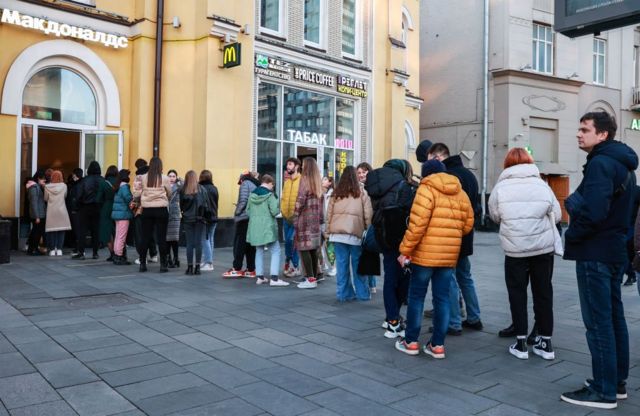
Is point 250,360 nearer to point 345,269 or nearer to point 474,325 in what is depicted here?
point 474,325

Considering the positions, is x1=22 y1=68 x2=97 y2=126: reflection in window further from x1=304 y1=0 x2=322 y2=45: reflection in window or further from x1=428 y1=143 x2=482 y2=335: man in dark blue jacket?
x1=428 y1=143 x2=482 y2=335: man in dark blue jacket

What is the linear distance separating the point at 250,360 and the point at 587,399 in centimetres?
265

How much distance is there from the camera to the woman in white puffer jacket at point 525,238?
5121 millimetres

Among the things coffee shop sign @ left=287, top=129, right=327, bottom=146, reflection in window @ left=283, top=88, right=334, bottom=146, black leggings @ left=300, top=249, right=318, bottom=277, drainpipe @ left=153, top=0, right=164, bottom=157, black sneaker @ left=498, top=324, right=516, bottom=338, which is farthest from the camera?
coffee shop sign @ left=287, top=129, right=327, bottom=146

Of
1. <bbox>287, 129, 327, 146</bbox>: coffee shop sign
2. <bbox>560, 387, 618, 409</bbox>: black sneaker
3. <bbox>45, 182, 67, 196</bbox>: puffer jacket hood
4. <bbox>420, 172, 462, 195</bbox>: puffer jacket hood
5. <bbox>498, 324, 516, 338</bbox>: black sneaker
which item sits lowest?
<bbox>560, 387, 618, 409</bbox>: black sneaker

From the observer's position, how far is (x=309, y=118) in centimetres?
1705

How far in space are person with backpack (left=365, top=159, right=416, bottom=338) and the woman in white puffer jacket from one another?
881 millimetres

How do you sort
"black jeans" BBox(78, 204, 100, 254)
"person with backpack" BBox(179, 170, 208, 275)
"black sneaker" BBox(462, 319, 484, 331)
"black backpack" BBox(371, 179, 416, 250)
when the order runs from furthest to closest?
1. "black jeans" BBox(78, 204, 100, 254)
2. "person with backpack" BBox(179, 170, 208, 275)
3. "black sneaker" BBox(462, 319, 484, 331)
4. "black backpack" BBox(371, 179, 416, 250)

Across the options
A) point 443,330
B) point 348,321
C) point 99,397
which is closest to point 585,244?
point 443,330

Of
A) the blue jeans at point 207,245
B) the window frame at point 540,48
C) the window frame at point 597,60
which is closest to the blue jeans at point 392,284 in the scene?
the blue jeans at point 207,245

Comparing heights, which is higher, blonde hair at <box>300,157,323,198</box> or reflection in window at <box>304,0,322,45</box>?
reflection in window at <box>304,0,322,45</box>

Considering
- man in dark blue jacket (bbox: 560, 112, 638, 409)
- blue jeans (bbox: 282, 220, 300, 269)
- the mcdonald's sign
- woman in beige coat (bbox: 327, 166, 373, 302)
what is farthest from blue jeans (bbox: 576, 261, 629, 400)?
the mcdonald's sign

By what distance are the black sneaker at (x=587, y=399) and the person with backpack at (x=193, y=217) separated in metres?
6.88

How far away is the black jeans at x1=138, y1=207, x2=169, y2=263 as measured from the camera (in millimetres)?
9922
